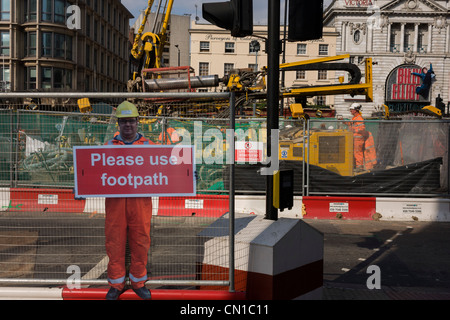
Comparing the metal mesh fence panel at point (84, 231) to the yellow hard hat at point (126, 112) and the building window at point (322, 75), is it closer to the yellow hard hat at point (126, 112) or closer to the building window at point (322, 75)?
the yellow hard hat at point (126, 112)

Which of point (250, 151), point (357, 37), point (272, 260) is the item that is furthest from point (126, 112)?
point (357, 37)

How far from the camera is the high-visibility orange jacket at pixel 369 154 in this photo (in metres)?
10.5

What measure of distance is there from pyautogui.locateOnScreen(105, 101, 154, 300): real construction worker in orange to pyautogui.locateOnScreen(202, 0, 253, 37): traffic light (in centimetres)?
130

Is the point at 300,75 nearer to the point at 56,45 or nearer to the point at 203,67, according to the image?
the point at 203,67

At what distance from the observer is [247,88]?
13047mm

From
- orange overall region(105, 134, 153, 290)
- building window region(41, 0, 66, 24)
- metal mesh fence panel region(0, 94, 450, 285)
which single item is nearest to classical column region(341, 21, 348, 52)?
building window region(41, 0, 66, 24)

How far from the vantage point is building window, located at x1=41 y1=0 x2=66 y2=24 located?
151 feet

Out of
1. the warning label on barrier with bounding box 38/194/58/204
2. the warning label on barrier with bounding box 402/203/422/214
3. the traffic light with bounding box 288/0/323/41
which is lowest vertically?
the warning label on barrier with bounding box 402/203/422/214

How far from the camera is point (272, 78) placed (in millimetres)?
4371

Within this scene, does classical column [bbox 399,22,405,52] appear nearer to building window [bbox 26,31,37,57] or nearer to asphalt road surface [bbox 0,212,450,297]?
building window [bbox 26,31,37,57]

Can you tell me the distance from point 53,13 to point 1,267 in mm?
47089

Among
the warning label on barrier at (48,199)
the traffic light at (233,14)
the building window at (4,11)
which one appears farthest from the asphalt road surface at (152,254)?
the building window at (4,11)

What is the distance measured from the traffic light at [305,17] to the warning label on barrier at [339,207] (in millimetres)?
6682
